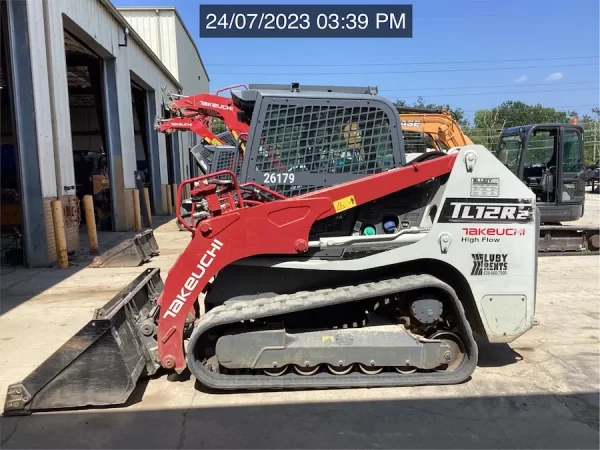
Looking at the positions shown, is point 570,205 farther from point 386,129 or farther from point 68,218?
point 68,218

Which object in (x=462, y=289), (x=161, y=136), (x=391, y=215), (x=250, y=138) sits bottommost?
(x=462, y=289)

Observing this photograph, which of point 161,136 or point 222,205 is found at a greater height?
point 161,136

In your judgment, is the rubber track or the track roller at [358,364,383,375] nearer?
the rubber track

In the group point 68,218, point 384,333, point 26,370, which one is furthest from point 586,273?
point 68,218

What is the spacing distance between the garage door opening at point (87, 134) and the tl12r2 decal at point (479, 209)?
336 inches

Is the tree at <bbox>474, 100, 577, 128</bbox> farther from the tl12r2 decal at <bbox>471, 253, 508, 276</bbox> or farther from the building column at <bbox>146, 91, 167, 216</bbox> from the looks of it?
the tl12r2 decal at <bbox>471, 253, 508, 276</bbox>

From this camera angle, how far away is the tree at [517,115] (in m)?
51.0

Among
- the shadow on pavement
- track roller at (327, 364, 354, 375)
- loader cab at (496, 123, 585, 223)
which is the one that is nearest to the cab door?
loader cab at (496, 123, 585, 223)

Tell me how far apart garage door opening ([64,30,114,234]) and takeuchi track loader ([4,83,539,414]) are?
7.30 metres

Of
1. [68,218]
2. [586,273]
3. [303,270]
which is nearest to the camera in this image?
[303,270]

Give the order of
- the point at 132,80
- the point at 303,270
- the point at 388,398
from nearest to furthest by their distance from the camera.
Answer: the point at 388,398 → the point at 303,270 → the point at 132,80

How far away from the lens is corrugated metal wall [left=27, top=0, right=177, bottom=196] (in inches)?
360

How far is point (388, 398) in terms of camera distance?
3.66 m

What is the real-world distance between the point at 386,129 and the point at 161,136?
1773cm
